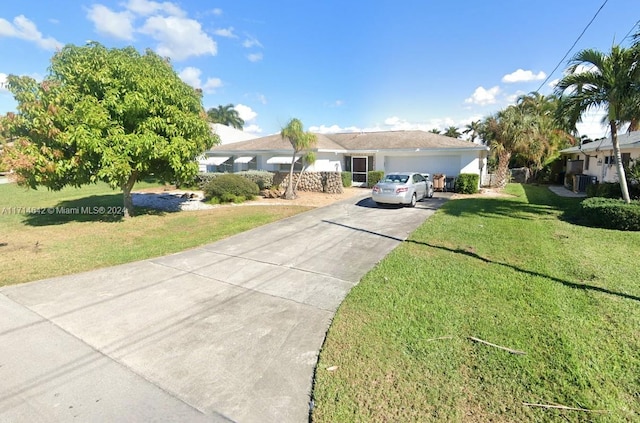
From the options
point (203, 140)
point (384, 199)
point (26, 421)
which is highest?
point (203, 140)

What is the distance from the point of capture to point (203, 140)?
11758mm

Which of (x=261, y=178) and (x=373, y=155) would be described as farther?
(x=373, y=155)

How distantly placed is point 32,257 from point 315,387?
7.57 metres

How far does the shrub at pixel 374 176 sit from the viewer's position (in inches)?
814

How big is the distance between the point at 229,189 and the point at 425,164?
41.1 feet

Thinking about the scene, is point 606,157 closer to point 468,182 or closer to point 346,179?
point 468,182

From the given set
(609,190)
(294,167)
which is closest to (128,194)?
(294,167)

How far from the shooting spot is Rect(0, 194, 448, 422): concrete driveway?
275cm

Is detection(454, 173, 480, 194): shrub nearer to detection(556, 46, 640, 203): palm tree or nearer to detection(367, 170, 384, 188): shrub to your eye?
detection(367, 170, 384, 188): shrub

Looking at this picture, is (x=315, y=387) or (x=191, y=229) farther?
(x=191, y=229)

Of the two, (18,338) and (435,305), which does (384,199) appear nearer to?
(435,305)

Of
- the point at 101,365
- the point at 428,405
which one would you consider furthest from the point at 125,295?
the point at 428,405

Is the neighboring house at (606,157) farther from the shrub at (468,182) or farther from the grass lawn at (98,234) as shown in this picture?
the grass lawn at (98,234)

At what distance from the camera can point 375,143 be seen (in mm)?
22594
